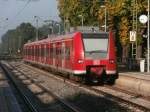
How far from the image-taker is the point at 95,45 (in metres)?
26.9

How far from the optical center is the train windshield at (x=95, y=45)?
2670cm

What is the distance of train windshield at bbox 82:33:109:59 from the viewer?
26.7m

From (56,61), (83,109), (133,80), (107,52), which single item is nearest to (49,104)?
(83,109)

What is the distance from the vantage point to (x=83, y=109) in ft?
55.4

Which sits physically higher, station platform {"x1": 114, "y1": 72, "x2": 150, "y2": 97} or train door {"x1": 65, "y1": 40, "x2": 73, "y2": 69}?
train door {"x1": 65, "y1": 40, "x2": 73, "y2": 69}

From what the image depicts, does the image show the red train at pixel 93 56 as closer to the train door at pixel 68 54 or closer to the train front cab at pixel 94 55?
the train front cab at pixel 94 55

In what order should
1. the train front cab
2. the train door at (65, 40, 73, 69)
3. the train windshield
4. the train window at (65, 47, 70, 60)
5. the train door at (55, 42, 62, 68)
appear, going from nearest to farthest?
the train front cab < the train windshield < the train door at (65, 40, 73, 69) < the train window at (65, 47, 70, 60) < the train door at (55, 42, 62, 68)

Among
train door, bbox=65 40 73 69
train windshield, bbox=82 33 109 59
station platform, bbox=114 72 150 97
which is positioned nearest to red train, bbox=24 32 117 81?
train windshield, bbox=82 33 109 59

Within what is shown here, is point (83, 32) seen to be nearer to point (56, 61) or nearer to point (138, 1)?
point (56, 61)

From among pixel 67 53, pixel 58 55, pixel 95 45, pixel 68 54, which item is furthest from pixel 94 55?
pixel 58 55

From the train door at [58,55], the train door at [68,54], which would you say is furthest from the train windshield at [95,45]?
the train door at [58,55]

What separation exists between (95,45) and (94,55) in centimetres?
56

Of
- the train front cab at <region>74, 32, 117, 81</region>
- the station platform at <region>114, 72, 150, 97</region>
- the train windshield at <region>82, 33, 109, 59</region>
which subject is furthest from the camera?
the train windshield at <region>82, 33, 109, 59</region>

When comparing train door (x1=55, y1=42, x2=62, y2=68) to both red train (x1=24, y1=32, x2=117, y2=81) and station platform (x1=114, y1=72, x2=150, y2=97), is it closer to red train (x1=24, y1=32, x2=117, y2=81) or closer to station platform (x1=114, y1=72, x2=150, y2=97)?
red train (x1=24, y1=32, x2=117, y2=81)
